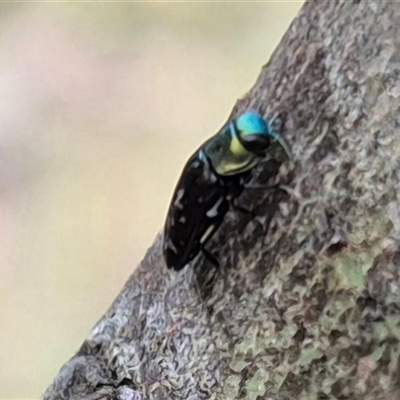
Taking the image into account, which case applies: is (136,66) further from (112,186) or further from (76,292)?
(76,292)

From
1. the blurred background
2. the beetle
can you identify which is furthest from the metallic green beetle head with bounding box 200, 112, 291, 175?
the blurred background

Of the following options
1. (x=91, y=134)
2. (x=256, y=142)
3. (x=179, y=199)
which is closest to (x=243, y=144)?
(x=256, y=142)

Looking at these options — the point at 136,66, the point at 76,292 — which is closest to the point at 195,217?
the point at 76,292

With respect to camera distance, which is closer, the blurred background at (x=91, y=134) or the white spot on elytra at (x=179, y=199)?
the white spot on elytra at (x=179, y=199)

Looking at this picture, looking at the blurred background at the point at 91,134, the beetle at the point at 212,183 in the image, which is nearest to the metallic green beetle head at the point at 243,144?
the beetle at the point at 212,183

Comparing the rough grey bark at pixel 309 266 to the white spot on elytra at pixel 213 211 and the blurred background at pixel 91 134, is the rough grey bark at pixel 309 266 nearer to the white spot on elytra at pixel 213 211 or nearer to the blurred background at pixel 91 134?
the white spot on elytra at pixel 213 211

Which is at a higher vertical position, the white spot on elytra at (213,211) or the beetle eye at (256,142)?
the beetle eye at (256,142)
